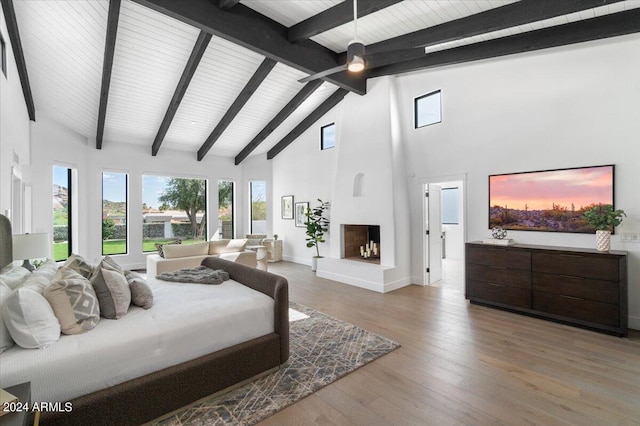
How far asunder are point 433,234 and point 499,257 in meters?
1.62

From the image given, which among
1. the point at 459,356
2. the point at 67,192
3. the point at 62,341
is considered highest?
the point at 67,192

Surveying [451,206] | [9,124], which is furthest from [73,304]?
[451,206]

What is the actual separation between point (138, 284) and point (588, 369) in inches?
156

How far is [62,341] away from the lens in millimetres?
1825

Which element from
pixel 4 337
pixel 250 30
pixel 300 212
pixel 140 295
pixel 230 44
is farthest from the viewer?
pixel 300 212

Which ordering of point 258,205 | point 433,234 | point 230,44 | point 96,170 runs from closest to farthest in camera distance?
1. point 230,44
2. point 433,234
3. point 96,170
4. point 258,205

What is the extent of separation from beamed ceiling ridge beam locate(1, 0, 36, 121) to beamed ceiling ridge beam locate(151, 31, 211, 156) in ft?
6.50

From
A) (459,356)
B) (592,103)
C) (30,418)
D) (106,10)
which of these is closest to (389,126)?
(592,103)

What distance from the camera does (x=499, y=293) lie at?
417 centimetres

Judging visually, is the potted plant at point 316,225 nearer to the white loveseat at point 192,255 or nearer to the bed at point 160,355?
the white loveseat at point 192,255

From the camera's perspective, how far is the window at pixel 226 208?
9.06 m

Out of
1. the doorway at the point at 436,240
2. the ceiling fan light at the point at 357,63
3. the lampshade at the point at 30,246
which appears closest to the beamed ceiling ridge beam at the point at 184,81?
the ceiling fan light at the point at 357,63

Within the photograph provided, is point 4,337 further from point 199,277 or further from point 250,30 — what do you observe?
point 250,30

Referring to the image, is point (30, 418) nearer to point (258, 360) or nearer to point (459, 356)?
point (258, 360)
